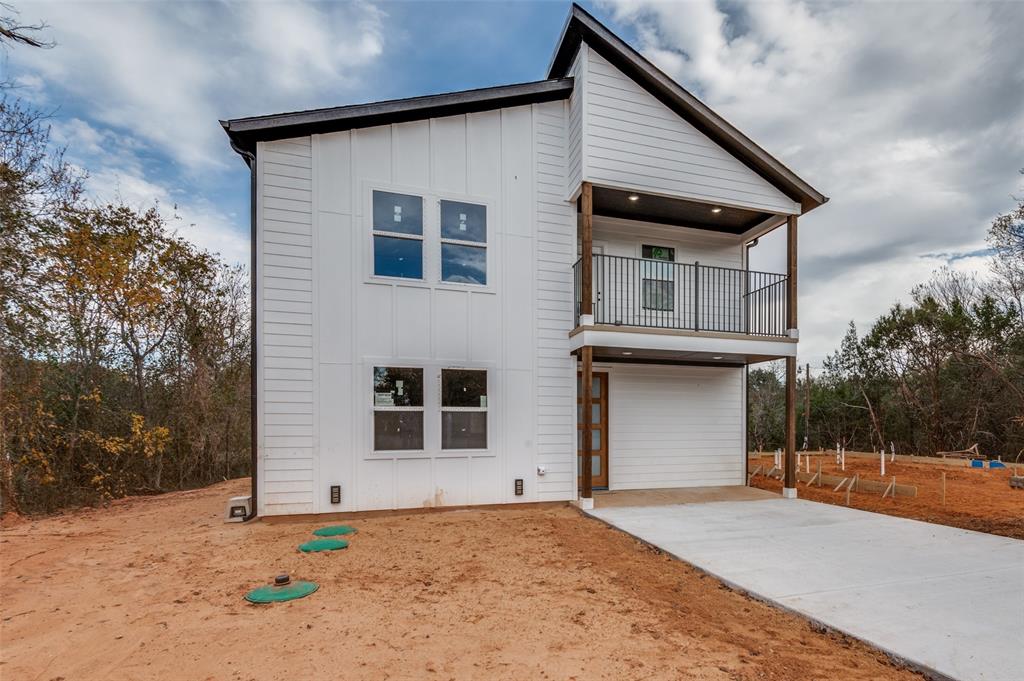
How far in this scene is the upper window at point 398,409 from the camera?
21.3 ft

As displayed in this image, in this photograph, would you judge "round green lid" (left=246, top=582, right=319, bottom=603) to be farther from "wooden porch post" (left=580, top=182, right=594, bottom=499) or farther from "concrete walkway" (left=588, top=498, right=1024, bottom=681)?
"wooden porch post" (left=580, top=182, right=594, bottom=499)

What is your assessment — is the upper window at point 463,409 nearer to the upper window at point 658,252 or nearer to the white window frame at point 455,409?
the white window frame at point 455,409

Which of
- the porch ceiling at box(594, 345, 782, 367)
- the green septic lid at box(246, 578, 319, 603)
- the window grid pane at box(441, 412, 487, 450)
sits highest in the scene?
the porch ceiling at box(594, 345, 782, 367)

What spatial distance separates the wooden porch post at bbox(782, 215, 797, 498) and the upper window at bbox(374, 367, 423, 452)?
6.17 metres

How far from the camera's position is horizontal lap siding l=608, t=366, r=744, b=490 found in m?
8.41

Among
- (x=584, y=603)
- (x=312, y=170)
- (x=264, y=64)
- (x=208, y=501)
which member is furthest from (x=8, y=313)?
(x=584, y=603)

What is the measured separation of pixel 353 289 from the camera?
6.48 m

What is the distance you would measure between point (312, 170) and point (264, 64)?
406 cm

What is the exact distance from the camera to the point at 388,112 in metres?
6.58

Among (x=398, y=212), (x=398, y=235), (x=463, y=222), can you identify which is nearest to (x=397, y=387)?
(x=398, y=235)

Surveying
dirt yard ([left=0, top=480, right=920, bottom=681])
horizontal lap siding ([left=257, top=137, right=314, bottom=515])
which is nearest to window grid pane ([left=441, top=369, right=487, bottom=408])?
horizontal lap siding ([left=257, top=137, right=314, bottom=515])

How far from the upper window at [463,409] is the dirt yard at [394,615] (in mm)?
1570

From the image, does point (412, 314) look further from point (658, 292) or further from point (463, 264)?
point (658, 292)

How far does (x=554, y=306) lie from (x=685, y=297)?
2.98 metres
